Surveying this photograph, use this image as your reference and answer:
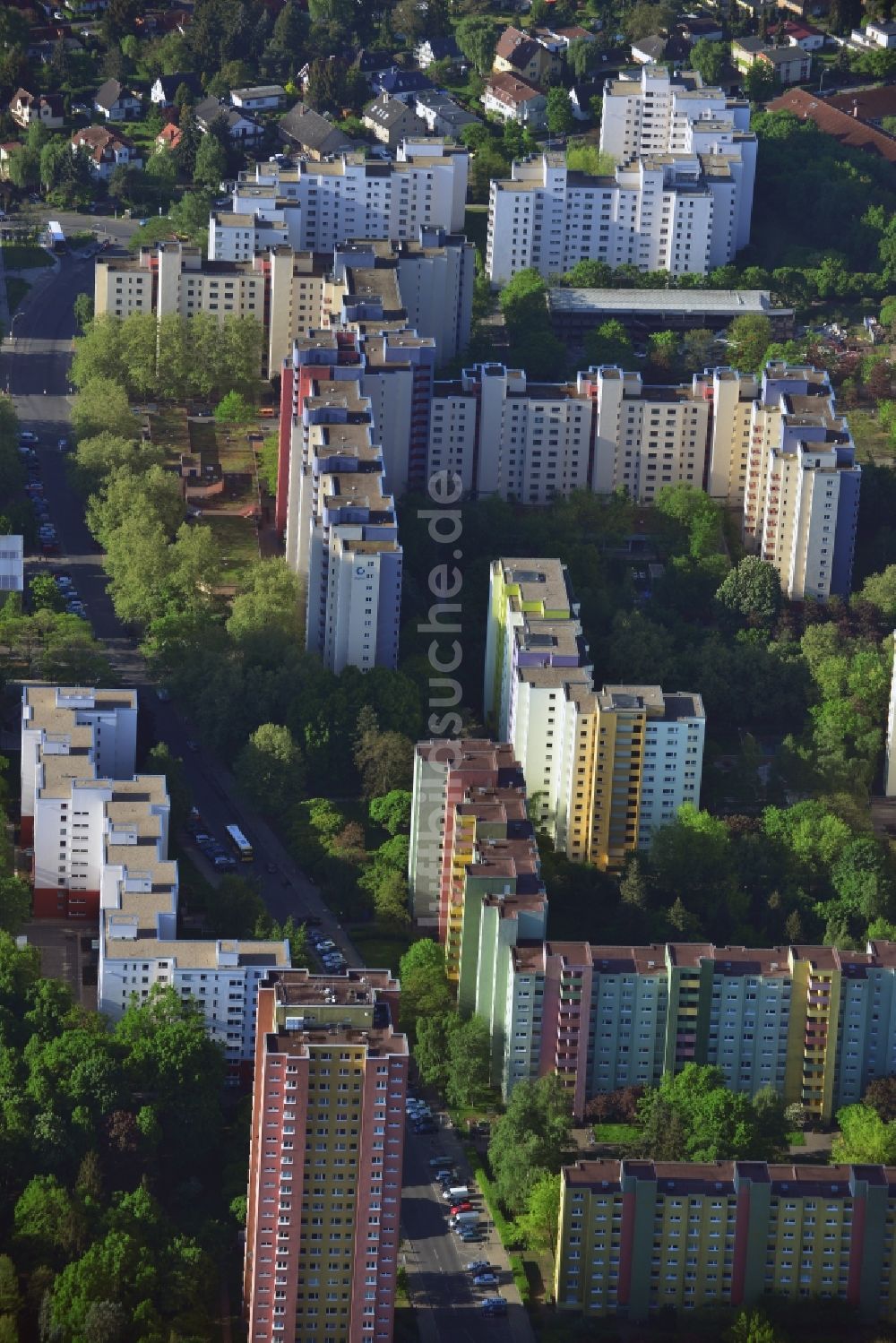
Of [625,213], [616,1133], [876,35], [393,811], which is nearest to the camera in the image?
[616,1133]

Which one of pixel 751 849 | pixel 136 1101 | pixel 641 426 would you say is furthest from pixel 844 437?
pixel 136 1101

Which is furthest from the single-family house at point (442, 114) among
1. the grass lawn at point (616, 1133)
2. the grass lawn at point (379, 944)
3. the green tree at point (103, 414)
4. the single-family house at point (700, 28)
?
the grass lawn at point (616, 1133)

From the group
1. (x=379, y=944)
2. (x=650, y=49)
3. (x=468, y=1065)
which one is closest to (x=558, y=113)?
(x=650, y=49)

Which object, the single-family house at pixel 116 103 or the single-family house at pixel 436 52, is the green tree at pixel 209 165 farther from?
the single-family house at pixel 436 52

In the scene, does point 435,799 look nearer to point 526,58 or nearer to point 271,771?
point 271,771

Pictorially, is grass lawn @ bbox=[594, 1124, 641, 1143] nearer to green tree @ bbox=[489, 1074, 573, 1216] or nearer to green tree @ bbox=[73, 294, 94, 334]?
green tree @ bbox=[489, 1074, 573, 1216]

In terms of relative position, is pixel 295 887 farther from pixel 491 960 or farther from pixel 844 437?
pixel 844 437


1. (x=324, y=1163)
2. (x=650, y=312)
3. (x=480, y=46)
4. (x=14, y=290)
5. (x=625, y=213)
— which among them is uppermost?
(x=480, y=46)
